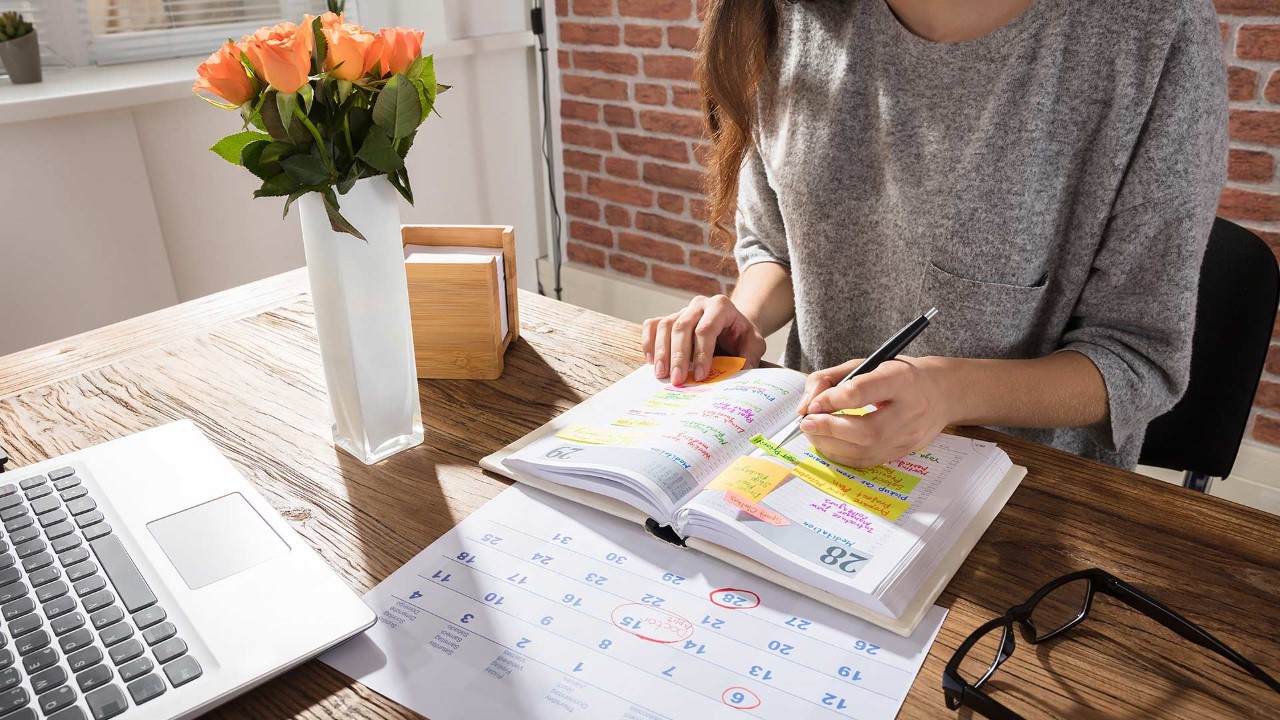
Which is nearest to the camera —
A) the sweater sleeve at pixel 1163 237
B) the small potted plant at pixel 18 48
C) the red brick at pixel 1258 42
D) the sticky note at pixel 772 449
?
the sticky note at pixel 772 449

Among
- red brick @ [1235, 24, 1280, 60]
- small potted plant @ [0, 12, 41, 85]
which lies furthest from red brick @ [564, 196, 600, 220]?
red brick @ [1235, 24, 1280, 60]

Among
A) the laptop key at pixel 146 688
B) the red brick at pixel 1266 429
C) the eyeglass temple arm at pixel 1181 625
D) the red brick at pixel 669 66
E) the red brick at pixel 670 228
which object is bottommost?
the red brick at pixel 1266 429

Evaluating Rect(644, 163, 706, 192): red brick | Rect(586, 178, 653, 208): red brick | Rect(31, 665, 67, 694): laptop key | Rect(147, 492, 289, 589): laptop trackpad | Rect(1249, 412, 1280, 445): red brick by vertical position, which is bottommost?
Rect(1249, 412, 1280, 445): red brick

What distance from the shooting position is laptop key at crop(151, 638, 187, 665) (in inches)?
20.4

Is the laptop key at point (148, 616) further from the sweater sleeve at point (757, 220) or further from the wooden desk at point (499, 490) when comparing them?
the sweater sleeve at point (757, 220)

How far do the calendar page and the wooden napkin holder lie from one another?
30cm

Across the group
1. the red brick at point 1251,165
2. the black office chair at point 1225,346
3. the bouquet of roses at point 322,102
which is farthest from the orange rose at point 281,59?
the red brick at point 1251,165

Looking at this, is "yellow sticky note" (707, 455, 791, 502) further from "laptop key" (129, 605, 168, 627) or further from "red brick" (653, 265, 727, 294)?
"red brick" (653, 265, 727, 294)

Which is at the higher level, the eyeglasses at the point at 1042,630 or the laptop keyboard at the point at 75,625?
the laptop keyboard at the point at 75,625

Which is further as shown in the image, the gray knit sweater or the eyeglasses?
the gray knit sweater

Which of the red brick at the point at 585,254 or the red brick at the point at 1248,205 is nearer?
the red brick at the point at 1248,205

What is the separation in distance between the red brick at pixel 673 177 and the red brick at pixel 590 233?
0.85 ft

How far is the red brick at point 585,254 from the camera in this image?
109 inches

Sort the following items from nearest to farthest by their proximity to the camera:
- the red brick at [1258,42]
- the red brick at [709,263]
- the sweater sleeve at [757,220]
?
the sweater sleeve at [757,220]
the red brick at [1258,42]
the red brick at [709,263]
